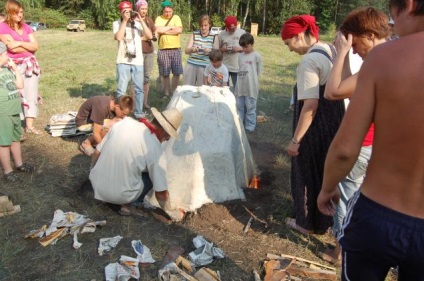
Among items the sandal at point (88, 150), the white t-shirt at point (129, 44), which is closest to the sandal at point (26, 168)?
the sandal at point (88, 150)

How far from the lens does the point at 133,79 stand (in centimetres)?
620

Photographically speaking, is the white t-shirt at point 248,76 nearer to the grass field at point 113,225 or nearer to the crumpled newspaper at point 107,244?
the grass field at point 113,225

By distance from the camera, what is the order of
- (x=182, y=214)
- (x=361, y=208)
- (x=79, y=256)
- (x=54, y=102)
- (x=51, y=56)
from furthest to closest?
(x=51, y=56) → (x=54, y=102) → (x=182, y=214) → (x=79, y=256) → (x=361, y=208)

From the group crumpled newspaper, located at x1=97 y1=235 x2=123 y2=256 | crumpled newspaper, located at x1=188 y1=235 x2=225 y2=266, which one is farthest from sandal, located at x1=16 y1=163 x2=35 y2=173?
crumpled newspaper, located at x1=188 y1=235 x2=225 y2=266

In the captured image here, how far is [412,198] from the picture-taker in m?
1.38

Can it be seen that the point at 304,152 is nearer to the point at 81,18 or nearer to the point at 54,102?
the point at 54,102

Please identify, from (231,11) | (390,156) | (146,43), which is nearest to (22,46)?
(146,43)

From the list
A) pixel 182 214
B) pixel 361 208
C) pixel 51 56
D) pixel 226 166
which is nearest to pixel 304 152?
pixel 226 166

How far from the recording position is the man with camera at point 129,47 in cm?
598

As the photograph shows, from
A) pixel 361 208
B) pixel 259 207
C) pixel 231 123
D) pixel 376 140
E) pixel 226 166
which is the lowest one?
pixel 259 207

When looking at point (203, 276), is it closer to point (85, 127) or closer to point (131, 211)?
point (131, 211)

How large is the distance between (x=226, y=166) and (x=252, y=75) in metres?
2.38

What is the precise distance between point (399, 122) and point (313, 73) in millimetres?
1546

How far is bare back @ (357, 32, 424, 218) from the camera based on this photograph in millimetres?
1269
